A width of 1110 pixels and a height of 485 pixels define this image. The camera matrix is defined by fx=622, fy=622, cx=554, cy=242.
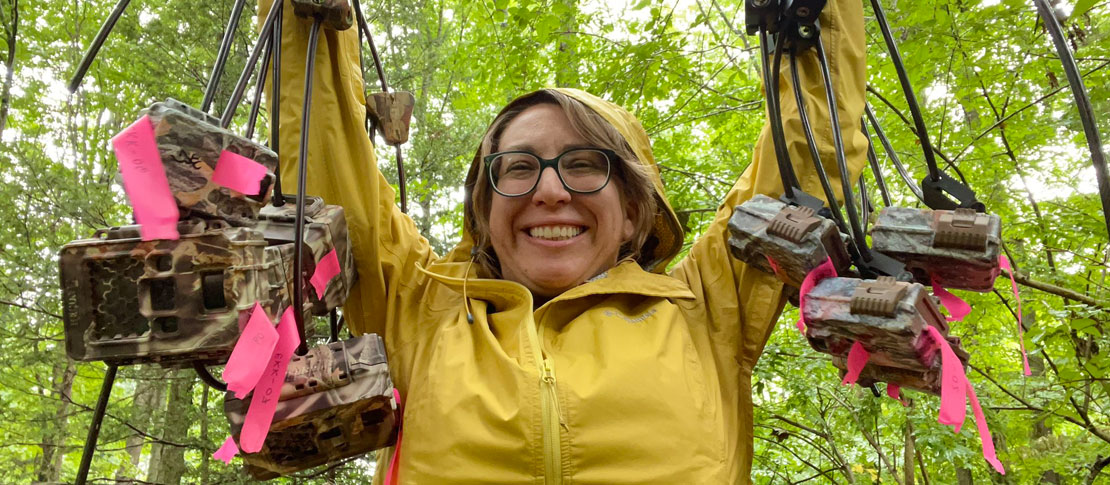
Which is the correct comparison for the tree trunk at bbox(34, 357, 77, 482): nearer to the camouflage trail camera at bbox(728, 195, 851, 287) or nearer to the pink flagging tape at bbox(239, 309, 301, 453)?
the pink flagging tape at bbox(239, 309, 301, 453)

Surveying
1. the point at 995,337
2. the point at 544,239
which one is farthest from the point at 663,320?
the point at 995,337

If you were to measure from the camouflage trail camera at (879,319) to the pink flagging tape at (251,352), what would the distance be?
86 centimetres

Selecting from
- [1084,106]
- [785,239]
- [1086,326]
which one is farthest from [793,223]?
[1086,326]

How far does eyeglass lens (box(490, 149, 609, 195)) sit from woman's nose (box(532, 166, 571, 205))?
2cm

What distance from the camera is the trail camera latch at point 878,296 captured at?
3.16ft

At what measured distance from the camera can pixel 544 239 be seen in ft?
5.09

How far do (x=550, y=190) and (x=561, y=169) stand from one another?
0.23 ft

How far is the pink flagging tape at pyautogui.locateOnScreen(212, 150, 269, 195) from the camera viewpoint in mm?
871

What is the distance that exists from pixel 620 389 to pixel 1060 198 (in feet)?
10.5

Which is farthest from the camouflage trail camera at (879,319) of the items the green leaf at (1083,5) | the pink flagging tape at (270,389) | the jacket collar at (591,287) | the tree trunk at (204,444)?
the tree trunk at (204,444)

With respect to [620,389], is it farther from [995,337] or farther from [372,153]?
[995,337]

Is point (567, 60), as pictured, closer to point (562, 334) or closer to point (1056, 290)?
point (562, 334)

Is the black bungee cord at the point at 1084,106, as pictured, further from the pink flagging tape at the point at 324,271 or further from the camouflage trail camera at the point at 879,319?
the pink flagging tape at the point at 324,271

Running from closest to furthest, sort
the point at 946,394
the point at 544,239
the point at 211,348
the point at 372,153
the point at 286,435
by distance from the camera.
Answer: the point at 211,348 < the point at 946,394 < the point at 286,435 < the point at 372,153 < the point at 544,239
